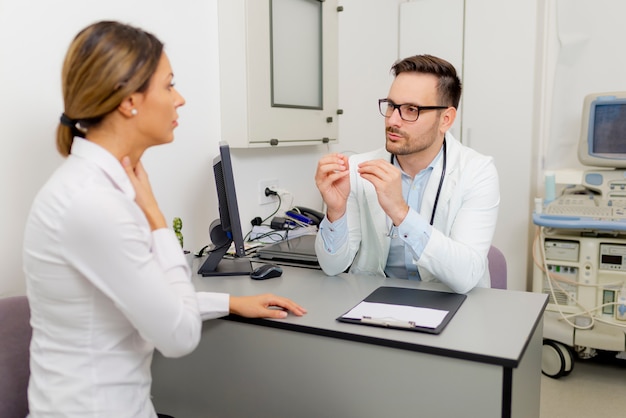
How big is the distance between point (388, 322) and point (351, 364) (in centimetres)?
12

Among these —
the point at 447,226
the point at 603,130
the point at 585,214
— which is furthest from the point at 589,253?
the point at 447,226

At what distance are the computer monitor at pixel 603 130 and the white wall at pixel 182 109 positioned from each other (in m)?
1.12

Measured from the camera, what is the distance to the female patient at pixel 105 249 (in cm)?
89

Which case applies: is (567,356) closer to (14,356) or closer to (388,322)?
(388,322)

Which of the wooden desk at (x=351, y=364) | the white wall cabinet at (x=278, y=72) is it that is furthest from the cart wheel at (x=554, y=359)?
the white wall cabinet at (x=278, y=72)

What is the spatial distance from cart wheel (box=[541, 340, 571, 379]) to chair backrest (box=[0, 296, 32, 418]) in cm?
226

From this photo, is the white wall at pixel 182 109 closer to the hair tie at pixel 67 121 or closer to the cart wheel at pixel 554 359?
the hair tie at pixel 67 121

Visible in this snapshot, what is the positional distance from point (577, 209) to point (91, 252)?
7.56 ft

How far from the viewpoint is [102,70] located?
929 mm

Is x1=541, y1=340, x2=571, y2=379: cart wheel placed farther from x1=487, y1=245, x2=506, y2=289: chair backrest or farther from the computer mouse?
the computer mouse

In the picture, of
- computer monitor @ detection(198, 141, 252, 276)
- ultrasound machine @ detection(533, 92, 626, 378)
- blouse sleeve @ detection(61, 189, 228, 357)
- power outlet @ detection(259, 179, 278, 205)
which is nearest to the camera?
blouse sleeve @ detection(61, 189, 228, 357)

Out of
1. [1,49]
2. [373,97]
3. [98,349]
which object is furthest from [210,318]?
[373,97]

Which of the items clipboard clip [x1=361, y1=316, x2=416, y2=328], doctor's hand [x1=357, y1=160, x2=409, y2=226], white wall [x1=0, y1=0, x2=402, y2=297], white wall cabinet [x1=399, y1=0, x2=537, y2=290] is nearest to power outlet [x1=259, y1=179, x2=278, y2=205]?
white wall [x1=0, y1=0, x2=402, y2=297]

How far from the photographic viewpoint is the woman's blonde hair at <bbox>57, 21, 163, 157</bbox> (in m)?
0.93
